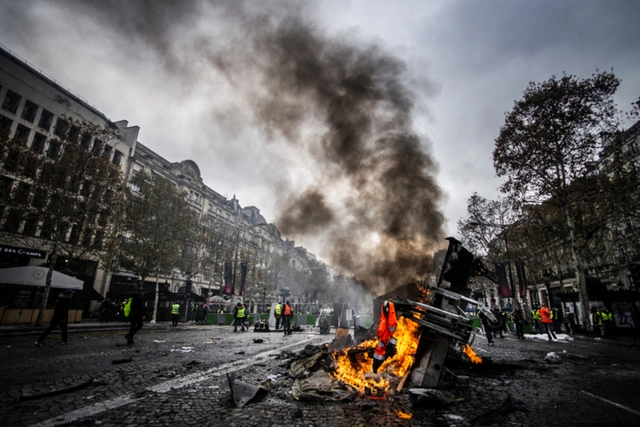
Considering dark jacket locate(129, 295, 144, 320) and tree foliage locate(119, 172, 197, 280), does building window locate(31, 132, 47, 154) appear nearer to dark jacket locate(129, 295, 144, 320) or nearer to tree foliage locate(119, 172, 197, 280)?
tree foliage locate(119, 172, 197, 280)

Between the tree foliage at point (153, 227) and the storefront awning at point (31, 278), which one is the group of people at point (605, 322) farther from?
the storefront awning at point (31, 278)

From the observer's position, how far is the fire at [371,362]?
18.5 ft

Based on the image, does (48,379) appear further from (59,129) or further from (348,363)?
(59,129)

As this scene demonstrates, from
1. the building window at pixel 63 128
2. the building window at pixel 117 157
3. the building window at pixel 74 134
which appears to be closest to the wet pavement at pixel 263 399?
the building window at pixel 63 128

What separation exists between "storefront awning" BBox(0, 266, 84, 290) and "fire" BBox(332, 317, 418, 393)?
22.4 metres

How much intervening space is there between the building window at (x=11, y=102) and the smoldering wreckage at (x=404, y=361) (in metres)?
32.4

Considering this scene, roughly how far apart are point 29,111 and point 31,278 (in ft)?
52.3

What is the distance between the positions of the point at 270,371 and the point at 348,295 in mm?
59475

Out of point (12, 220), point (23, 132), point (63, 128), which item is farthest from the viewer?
point (23, 132)

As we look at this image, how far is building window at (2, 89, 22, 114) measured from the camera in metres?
25.2

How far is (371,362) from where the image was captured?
6.91m

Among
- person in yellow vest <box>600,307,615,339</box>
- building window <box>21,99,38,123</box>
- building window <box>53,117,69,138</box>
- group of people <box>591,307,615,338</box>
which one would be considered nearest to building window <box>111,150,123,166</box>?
building window <box>21,99,38,123</box>

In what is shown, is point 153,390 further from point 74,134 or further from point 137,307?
point 74,134

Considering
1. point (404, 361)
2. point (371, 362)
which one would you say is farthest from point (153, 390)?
point (404, 361)
